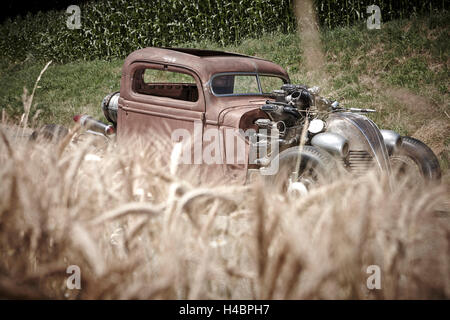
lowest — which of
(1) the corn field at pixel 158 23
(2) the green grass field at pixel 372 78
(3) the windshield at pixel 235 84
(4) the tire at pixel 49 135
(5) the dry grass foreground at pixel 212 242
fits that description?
(5) the dry grass foreground at pixel 212 242

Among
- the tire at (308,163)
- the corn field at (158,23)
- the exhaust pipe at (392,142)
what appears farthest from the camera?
the corn field at (158,23)

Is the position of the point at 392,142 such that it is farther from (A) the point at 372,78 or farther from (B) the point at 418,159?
(A) the point at 372,78

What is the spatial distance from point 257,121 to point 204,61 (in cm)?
97

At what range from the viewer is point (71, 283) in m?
1.05

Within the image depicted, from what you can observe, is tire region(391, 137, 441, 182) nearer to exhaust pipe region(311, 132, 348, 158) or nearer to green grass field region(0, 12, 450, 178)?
exhaust pipe region(311, 132, 348, 158)

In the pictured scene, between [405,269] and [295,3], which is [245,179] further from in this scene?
[295,3]

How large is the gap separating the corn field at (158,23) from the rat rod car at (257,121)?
312 inches

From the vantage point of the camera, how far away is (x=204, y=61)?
4645 mm

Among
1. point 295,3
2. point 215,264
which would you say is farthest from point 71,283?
point 295,3

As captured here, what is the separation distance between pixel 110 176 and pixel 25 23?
2380cm

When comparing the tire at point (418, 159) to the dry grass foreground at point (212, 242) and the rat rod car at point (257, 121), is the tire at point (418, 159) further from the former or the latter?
the dry grass foreground at point (212, 242)

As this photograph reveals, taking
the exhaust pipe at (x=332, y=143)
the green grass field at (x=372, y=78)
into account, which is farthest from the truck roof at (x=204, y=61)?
the green grass field at (x=372, y=78)

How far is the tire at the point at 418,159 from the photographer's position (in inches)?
166

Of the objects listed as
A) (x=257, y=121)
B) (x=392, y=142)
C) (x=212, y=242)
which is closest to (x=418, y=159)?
(x=392, y=142)
